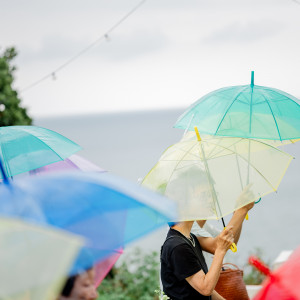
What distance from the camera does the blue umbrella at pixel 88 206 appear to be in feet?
5.29

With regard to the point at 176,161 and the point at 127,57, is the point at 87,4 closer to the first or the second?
the point at 127,57

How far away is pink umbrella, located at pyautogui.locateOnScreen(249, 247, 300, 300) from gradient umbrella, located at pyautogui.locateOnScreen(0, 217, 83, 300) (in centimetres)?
55

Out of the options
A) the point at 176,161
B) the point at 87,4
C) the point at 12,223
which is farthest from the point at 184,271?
the point at 87,4

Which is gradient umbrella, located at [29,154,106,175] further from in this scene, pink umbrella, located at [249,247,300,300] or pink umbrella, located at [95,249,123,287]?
pink umbrella, located at [249,247,300,300]

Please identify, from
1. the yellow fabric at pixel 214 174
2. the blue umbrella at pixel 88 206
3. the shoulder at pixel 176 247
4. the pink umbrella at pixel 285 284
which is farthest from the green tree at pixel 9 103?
the pink umbrella at pixel 285 284

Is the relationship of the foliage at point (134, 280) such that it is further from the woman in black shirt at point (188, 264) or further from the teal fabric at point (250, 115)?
the woman in black shirt at point (188, 264)

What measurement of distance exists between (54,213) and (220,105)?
1.94 m

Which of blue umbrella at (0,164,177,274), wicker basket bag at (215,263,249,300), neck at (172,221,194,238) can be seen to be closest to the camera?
blue umbrella at (0,164,177,274)

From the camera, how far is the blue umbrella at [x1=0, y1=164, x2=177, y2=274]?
5.29 ft

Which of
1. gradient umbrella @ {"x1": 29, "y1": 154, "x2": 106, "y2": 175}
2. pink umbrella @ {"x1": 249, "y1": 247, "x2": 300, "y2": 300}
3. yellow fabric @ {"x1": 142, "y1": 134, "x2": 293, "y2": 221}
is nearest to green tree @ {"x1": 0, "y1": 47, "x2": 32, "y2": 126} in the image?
gradient umbrella @ {"x1": 29, "y1": 154, "x2": 106, "y2": 175}

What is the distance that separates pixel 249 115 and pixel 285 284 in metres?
1.88

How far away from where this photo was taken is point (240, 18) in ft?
201

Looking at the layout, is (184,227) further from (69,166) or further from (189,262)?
(69,166)

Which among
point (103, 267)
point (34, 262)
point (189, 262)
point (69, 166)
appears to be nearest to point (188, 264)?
point (189, 262)
